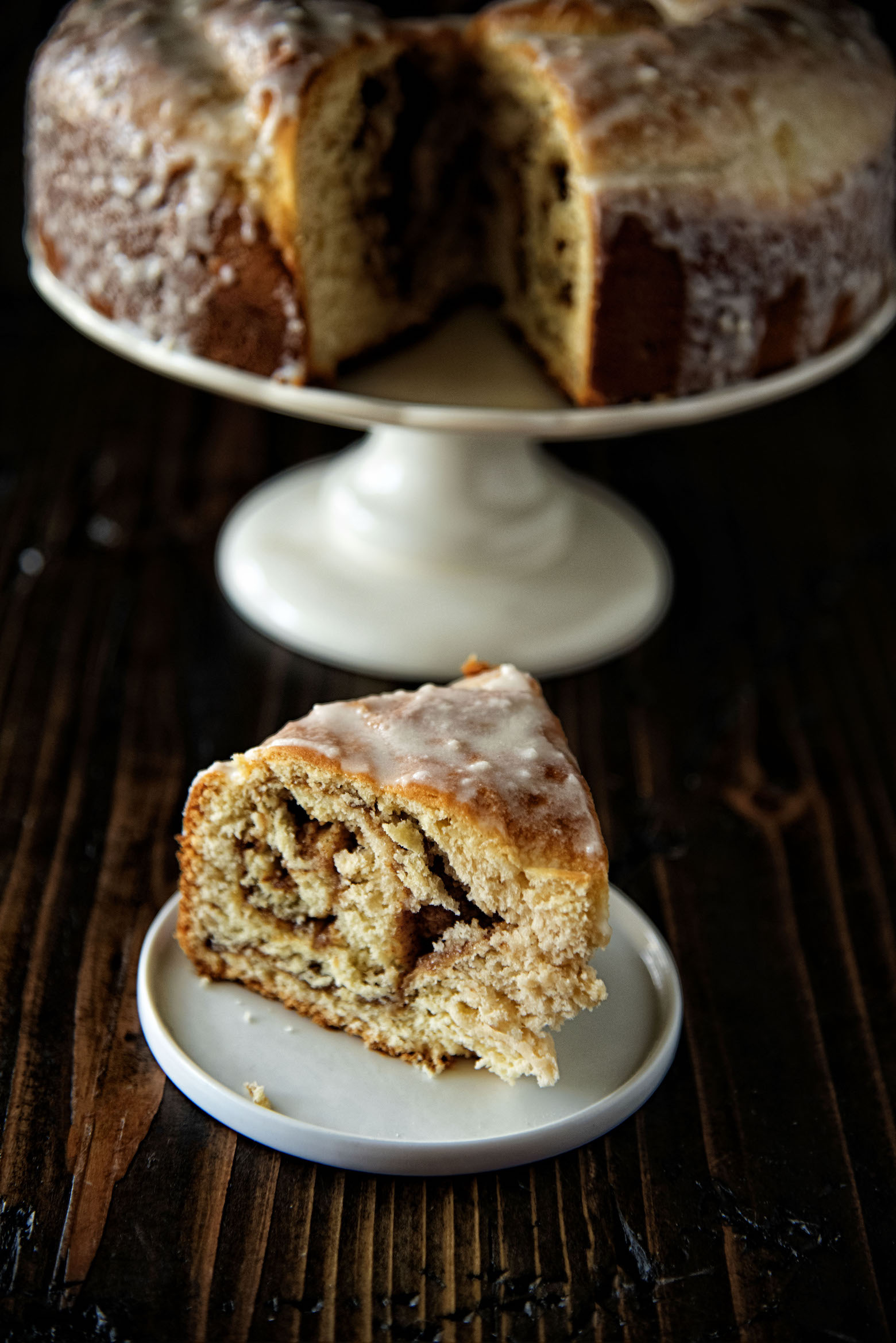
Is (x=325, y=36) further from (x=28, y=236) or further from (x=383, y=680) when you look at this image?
(x=383, y=680)

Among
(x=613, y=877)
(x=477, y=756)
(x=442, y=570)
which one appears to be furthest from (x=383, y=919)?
(x=442, y=570)

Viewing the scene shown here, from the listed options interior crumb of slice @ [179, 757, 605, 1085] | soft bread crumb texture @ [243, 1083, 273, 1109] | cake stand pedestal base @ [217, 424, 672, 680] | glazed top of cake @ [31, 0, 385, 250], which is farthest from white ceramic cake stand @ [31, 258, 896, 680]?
soft bread crumb texture @ [243, 1083, 273, 1109]

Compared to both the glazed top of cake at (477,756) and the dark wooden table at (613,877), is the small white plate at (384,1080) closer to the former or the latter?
the dark wooden table at (613,877)

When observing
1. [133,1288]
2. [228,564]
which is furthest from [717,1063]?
[228,564]

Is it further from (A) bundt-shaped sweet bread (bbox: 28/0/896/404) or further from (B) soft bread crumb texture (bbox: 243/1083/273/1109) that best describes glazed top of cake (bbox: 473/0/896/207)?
(B) soft bread crumb texture (bbox: 243/1083/273/1109)

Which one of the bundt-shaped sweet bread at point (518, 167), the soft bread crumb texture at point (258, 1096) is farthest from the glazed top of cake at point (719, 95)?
the soft bread crumb texture at point (258, 1096)

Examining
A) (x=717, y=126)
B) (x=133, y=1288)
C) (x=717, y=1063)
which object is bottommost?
(x=717, y=1063)
